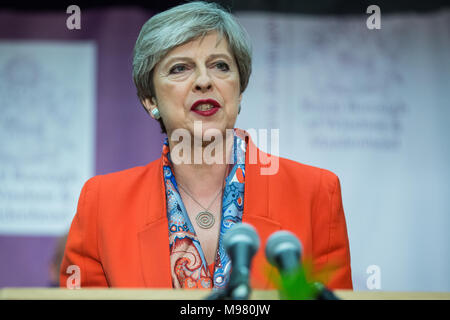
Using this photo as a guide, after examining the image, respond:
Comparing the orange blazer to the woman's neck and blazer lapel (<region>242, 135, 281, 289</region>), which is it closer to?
blazer lapel (<region>242, 135, 281, 289</region>)

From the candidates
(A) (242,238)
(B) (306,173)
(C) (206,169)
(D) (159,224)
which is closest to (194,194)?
(C) (206,169)

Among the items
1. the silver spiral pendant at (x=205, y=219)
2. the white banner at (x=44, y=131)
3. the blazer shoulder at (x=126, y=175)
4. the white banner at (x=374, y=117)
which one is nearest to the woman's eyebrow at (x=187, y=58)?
the blazer shoulder at (x=126, y=175)

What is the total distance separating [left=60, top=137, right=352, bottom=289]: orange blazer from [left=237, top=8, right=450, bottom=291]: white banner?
59.2 inches

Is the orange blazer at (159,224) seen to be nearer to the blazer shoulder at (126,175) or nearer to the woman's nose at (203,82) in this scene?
the blazer shoulder at (126,175)

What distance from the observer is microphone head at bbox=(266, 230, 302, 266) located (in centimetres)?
121

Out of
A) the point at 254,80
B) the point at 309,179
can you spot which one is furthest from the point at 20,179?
the point at 309,179

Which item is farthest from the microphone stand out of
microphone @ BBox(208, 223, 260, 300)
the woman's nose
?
the woman's nose

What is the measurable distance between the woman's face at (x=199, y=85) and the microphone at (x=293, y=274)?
91 centimetres

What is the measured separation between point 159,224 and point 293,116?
1.85 m

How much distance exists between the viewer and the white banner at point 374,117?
11.7 ft

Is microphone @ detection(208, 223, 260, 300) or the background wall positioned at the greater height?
the background wall

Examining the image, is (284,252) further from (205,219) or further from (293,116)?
(293,116)

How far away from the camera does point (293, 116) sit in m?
3.64

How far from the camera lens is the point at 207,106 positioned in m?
2.05
